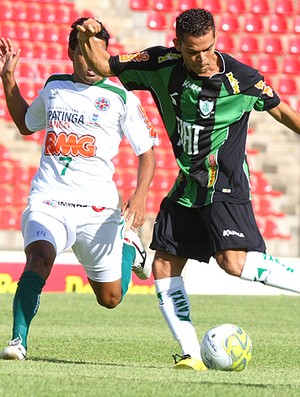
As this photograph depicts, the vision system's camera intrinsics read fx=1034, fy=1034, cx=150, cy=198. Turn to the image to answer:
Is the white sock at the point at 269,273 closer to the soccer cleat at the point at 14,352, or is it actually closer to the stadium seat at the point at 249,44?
the soccer cleat at the point at 14,352

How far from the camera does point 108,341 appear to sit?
7.64 meters

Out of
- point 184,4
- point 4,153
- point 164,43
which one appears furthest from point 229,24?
point 4,153

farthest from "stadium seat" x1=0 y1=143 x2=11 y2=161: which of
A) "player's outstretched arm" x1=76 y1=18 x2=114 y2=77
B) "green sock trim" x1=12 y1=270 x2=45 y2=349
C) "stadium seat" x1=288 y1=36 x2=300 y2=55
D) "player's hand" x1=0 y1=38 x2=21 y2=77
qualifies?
"player's outstretched arm" x1=76 y1=18 x2=114 y2=77

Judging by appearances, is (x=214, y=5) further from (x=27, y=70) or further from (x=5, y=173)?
(x=5, y=173)

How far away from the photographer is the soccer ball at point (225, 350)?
5.50 metres

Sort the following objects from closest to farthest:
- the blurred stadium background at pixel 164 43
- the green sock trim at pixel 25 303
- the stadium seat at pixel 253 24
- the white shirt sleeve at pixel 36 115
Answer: the green sock trim at pixel 25 303
the white shirt sleeve at pixel 36 115
the blurred stadium background at pixel 164 43
the stadium seat at pixel 253 24

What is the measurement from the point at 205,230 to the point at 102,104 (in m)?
1.11

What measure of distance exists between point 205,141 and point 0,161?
9.44m

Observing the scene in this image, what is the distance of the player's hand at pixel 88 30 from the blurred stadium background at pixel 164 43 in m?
9.23

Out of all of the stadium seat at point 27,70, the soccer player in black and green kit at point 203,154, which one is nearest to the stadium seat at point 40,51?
the stadium seat at point 27,70

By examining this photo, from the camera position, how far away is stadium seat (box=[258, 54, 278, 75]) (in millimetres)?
15828

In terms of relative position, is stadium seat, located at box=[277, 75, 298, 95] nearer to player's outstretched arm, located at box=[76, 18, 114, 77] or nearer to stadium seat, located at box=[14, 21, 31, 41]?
stadium seat, located at box=[14, 21, 31, 41]

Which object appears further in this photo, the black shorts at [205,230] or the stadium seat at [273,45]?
the stadium seat at [273,45]

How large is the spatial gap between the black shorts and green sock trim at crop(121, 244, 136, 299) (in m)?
1.12
